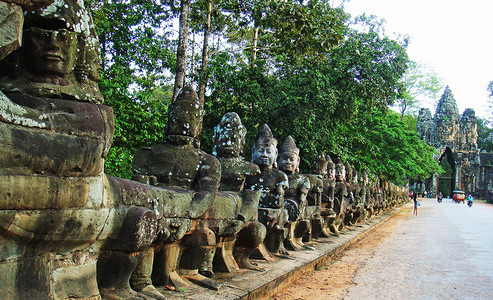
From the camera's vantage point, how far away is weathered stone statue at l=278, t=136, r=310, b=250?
7.95m

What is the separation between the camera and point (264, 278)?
544 centimetres

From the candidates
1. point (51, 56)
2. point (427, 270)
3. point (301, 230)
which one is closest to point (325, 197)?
point (301, 230)

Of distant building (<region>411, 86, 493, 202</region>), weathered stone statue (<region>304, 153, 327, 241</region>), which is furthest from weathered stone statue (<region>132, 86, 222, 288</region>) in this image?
distant building (<region>411, 86, 493, 202</region>)

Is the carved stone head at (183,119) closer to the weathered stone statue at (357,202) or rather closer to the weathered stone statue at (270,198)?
the weathered stone statue at (270,198)

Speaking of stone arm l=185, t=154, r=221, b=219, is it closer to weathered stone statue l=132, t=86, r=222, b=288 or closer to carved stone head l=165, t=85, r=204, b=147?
weathered stone statue l=132, t=86, r=222, b=288

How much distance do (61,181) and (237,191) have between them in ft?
10.4

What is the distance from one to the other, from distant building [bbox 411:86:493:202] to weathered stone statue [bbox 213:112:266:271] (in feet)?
179

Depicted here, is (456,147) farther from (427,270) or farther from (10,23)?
(10,23)

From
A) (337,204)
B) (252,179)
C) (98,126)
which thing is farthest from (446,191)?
Answer: (98,126)

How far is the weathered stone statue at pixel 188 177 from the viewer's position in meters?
4.59

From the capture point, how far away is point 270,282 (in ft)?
17.5

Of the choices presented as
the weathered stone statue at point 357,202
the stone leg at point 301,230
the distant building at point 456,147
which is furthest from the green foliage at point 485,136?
the stone leg at point 301,230

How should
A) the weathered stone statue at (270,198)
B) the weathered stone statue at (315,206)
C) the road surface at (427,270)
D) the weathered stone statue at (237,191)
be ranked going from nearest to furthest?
the weathered stone statue at (237,191) < the road surface at (427,270) < the weathered stone statue at (270,198) < the weathered stone statue at (315,206)

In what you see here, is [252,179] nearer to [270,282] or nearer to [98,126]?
[270,282]
